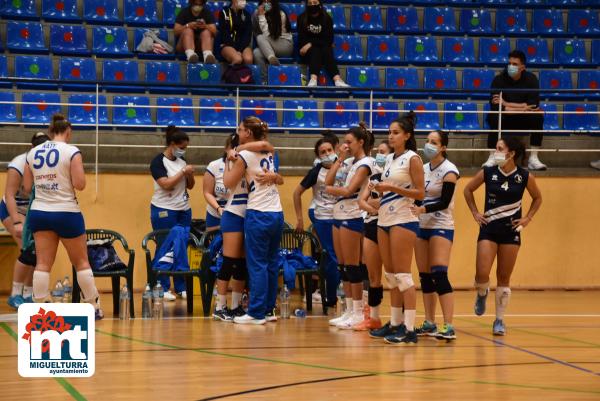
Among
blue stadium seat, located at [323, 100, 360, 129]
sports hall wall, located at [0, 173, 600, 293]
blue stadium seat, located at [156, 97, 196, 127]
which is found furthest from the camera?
blue stadium seat, located at [323, 100, 360, 129]

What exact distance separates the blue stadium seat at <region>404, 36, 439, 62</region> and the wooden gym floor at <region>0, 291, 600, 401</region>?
21.1ft

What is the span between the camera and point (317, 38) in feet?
49.0

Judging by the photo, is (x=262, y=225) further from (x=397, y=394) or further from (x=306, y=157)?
(x=306, y=157)

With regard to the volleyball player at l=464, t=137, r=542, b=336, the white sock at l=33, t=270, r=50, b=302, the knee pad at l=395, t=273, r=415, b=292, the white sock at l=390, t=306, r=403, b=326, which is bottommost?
the white sock at l=390, t=306, r=403, b=326

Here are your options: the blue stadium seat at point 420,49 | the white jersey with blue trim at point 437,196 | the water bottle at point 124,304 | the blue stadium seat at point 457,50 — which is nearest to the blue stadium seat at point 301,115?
the blue stadium seat at point 420,49

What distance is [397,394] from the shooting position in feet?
21.0

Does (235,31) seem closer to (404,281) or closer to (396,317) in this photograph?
(396,317)

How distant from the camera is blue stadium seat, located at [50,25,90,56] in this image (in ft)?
48.7

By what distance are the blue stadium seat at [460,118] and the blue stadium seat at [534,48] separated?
210cm

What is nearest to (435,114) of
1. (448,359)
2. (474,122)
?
(474,122)

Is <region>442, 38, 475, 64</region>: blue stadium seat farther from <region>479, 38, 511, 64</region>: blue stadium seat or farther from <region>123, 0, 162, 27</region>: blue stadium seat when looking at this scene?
<region>123, 0, 162, 27</region>: blue stadium seat

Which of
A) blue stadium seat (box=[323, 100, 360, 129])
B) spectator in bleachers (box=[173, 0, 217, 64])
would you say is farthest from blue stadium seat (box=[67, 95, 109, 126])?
blue stadium seat (box=[323, 100, 360, 129])

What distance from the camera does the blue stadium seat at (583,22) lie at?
17.1 metres

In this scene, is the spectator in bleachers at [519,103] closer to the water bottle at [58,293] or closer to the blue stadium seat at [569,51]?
the blue stadium seat at [569,51]
